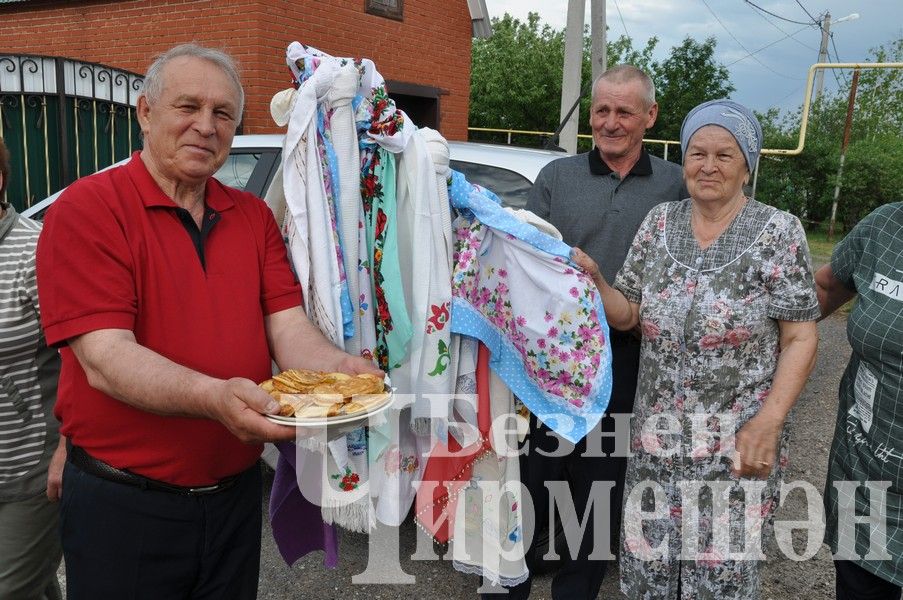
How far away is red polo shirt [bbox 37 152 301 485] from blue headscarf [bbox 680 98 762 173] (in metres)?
1.45

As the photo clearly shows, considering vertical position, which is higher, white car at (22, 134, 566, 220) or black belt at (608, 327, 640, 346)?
white car at (22, 134, 566, 220)

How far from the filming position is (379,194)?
214 cm

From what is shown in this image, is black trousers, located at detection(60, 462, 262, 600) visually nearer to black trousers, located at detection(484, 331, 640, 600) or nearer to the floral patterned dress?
black trousers, located at detection(484, 331, 640, 600)

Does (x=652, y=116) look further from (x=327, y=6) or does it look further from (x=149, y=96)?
(x=327, y=6)

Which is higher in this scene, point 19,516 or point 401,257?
point 401,257

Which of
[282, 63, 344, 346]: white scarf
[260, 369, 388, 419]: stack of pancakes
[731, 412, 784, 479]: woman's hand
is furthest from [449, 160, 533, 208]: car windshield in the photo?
[260, 369, 388, 419]: stack of pancakes

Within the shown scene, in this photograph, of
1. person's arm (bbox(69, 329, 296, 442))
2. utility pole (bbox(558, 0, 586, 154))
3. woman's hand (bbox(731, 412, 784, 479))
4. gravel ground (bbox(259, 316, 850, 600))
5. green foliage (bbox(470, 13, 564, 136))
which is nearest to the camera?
person's arm (bbox(69, 329, 296, 442))

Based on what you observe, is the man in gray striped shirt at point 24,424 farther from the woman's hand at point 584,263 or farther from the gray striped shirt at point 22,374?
the woman's hand at point 584,263

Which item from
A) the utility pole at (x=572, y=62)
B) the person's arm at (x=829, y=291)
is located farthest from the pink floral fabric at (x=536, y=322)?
the utility pole at (x=572, y=62)

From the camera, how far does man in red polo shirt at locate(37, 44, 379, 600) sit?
1.46 m

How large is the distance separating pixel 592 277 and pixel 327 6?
28.1 ft

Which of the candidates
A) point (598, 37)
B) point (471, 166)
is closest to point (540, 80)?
point (598, 37)

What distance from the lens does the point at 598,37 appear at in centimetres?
988

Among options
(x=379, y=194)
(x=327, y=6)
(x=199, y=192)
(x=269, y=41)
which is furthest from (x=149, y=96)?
(x=327, y=6)
